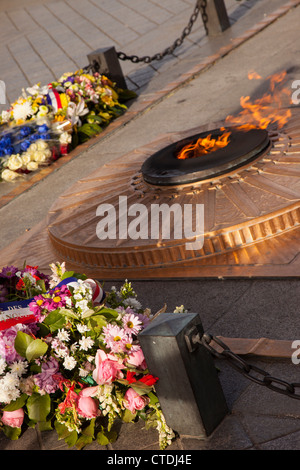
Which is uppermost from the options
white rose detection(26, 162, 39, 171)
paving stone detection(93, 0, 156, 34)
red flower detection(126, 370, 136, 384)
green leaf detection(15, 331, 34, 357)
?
green leaf detection(15, 331, 34, 357)

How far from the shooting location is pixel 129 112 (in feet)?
26.9

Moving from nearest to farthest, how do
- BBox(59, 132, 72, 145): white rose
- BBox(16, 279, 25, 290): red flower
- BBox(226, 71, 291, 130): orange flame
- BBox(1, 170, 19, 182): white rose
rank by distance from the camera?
BBox(16, 279, 25, 290): red flower → BBox(226, 71, 291, 130): orange flame → BBox(1, 170, 19, 182): white rose → BBox(59, 132, 72, 145): white rose

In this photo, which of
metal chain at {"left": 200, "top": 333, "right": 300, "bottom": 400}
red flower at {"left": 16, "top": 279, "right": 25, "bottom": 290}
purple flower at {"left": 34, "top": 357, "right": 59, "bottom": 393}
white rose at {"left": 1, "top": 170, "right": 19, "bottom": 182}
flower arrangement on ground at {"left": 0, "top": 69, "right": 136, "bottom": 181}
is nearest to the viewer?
metal chain at {"left": 200, "top": 333, "right": 300, "bottom": 400}

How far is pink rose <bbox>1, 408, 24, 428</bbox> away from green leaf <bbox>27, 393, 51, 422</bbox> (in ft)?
0.22

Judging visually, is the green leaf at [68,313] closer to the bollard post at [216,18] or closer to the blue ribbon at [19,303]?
the blue ribbon at [19,303]

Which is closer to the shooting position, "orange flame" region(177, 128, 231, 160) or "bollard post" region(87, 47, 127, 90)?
"orange flame" region(177, 128, 231, 160)

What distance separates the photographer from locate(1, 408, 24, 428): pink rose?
306 centimetres

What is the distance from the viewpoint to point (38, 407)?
3018mm

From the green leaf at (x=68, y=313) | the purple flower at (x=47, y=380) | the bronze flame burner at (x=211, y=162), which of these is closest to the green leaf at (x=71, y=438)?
the purple flower at (x=47, y=380)

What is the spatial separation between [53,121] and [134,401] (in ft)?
17.8

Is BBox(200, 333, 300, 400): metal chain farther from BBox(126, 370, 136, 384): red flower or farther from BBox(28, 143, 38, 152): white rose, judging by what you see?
BBox(28, 143, 38, 152): white rose

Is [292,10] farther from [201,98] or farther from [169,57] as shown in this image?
[201,98]

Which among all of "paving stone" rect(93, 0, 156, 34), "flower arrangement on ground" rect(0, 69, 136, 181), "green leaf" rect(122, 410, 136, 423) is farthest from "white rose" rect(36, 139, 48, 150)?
"paving stone" rect(93, 0, 156, 34)
